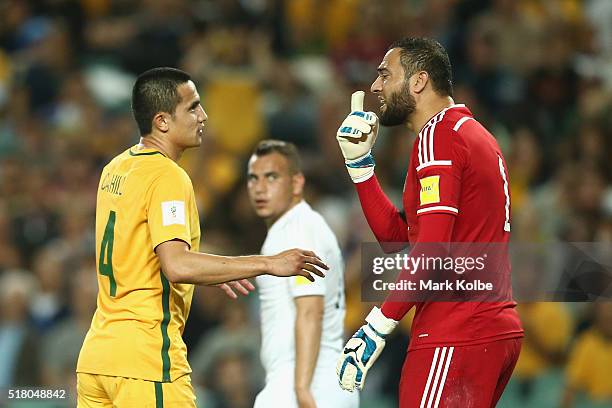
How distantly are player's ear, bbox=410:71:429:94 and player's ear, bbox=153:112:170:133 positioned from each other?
119 cm

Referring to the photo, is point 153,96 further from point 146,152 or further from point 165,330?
point 165,330

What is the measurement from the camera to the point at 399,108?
5.22 m

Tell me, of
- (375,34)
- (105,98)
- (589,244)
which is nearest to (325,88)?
(375,34)

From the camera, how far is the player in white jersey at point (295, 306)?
589 cm

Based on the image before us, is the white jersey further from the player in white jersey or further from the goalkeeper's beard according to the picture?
the goalkeeper's beard

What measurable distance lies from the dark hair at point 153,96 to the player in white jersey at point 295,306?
4.15 feet

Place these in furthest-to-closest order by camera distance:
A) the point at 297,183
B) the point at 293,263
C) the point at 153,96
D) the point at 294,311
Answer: the point at 297,183 < the point at 294,311 < the point at 153,96 < the point at 293,263

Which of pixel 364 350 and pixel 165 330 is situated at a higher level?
pixel 165 330

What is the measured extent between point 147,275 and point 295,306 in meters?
1.32

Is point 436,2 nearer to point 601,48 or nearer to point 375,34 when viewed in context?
point 375,34

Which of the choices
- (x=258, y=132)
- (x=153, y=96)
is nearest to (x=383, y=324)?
(x=153, y=96)

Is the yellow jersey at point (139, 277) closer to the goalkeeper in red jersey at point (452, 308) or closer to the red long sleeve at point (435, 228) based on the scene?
the goalkeeper in red jersey at point (452, 308)

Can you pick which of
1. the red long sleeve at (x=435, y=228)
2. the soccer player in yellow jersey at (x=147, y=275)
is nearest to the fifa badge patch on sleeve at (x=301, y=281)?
the soccer player in yellow jersey at (x=147, y=275)

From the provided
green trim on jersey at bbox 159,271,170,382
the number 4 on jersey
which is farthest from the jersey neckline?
green trim on jersey at bbox 159,271,170,382
